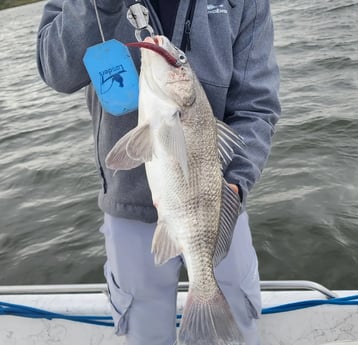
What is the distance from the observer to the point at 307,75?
34.4 feet

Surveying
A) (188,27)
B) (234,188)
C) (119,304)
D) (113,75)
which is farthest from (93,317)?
(188,27)

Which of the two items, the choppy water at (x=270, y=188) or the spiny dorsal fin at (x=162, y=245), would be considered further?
the choppy water at (x=270, y=188)

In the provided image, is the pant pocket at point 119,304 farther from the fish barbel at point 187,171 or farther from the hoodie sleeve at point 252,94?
the hoodie sleeve at point 252,94

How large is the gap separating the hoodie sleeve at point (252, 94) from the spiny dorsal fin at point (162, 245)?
1.57ft

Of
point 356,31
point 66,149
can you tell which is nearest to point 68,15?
point 66,149

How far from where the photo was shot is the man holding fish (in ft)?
6.09

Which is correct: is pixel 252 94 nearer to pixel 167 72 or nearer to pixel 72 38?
pixel 167 72

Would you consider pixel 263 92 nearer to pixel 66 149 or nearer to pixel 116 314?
pixel 116 314

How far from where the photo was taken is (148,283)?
2.32 metres

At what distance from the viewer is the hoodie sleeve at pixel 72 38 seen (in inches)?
Answer: 76.3

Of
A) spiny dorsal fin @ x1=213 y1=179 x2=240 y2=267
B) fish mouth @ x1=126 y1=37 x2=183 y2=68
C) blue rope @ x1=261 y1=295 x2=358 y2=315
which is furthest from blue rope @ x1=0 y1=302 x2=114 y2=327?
fish mouth @ x1=126 y1=37 x2=183 y2=68

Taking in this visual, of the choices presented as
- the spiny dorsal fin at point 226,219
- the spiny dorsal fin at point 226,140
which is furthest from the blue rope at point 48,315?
the spiny dorsal fin at point 226,140

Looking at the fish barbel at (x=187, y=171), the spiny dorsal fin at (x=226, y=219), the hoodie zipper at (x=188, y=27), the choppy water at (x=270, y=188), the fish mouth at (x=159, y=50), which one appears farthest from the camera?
the choppy water at (x=270, y=188)

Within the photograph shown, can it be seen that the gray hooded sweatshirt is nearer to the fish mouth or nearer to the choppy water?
the fish mouth
